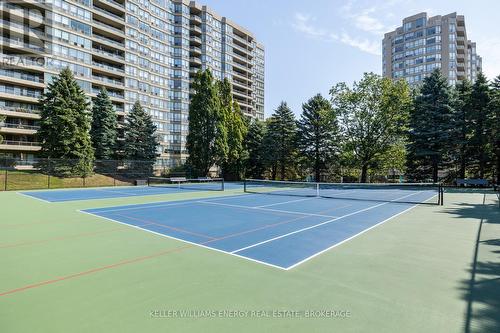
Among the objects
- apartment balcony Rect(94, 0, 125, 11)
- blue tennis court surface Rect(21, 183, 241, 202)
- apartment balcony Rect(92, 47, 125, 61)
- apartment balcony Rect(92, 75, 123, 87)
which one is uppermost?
apartment balcony Rect(94, 0, 125, 11)

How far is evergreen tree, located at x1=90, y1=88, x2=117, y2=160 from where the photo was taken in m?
47.5

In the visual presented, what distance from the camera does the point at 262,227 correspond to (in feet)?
35.7

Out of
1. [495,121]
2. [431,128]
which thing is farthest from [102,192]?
[495,121]

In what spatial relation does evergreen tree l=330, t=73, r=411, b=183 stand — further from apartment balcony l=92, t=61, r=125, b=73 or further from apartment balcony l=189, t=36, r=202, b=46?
apartment balcony l=189, t=36, r=202, b=46

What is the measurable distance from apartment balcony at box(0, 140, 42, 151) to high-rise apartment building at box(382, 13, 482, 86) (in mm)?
103277

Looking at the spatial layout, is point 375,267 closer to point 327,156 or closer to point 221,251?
point 221,251

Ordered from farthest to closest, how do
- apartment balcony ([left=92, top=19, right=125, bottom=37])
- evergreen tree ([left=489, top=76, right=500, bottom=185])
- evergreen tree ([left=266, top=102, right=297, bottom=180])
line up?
apartment balcony ([left=92, top=19, right=125, bottom=37]) → evergreen tree ([left=266, top=102, right=297, bottom=180]) → evergreen tree ([left=489, top=76, right=500, bottom=185])

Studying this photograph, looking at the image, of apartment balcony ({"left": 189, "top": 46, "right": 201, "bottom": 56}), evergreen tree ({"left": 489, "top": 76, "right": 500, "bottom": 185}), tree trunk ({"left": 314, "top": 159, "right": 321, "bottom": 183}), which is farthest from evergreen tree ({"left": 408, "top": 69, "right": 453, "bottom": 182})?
apartment balcony ({"left": 189, "top": 46, "right": 201, "bottom": 56})

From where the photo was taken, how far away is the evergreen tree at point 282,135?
177 feet

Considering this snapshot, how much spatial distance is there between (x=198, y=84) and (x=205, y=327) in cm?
→ 4865

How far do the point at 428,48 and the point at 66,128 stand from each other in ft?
340

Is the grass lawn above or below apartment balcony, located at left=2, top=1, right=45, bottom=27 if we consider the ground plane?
below

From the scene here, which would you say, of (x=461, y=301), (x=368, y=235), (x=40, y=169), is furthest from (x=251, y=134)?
(x=461, y=301)

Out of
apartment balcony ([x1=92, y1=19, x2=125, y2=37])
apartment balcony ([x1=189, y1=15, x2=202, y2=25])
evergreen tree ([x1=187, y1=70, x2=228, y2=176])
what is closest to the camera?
evergreen tree ([x1=187, y1=70, x2=228, y2=176])
